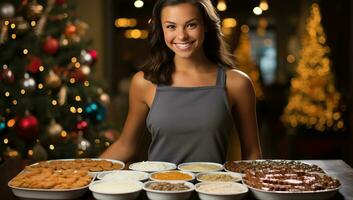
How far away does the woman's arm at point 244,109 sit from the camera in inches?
97.5

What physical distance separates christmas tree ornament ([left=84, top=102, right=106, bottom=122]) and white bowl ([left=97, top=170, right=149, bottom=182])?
259 cm

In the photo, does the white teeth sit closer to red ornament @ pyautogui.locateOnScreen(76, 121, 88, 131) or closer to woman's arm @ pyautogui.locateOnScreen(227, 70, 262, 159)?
woman's arm @ pyautogui.locateOnScreen(227, 70, 262, 159)

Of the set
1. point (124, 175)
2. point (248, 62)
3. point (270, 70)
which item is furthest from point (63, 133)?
point (270, 70)

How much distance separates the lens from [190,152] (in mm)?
2428

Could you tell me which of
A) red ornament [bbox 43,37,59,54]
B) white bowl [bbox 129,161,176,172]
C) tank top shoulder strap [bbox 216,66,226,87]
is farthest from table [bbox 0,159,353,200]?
red ornament [bbox 43,37,59,54]

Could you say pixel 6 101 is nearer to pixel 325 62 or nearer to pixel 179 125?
pixel 179 125

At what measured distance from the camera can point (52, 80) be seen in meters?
4.12

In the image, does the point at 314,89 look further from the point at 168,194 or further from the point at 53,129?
the point at 168,194

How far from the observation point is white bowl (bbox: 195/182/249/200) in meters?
1.81

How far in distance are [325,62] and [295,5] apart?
254 centimetres

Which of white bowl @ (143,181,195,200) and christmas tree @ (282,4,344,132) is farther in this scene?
christmas tree @ (282,4,344,132)

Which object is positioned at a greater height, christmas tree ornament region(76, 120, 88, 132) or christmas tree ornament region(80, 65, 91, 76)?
christmas tree ornament region(80, 65, 91, 76)

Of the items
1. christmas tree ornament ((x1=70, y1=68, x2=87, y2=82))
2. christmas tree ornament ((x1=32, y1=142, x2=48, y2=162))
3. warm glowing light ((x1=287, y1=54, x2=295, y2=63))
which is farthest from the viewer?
warm glowing light ((x1=287, y1=54, x2=295, y2=63))

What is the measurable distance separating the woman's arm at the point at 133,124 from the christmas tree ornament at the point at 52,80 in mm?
1675
